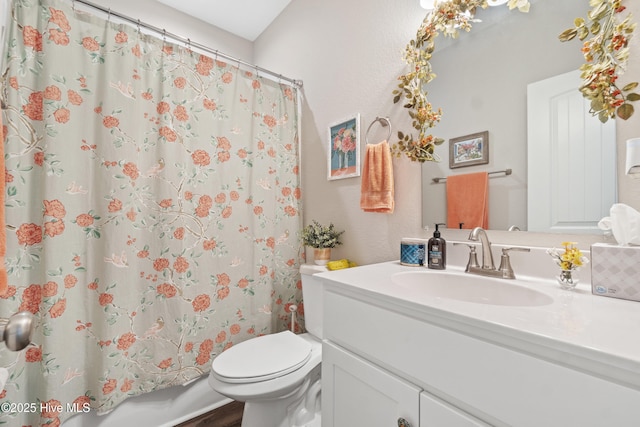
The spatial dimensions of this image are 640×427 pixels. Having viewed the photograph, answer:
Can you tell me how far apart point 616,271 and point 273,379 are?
1.12 metres

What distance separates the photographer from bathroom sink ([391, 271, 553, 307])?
0.79 metres

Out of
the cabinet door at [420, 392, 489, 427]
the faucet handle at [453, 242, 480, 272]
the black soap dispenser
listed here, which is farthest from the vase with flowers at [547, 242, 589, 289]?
the cabinet door at [420, 392, 489, 427]

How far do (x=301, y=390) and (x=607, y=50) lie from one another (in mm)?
1546

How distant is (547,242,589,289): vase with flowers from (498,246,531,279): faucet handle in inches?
4.4

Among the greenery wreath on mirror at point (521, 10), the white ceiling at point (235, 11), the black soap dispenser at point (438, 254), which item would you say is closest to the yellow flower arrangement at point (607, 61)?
the greenery wreath on mirror at point (521, 10)

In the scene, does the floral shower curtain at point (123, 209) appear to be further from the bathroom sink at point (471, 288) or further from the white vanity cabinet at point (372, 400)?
the bathroom sink at point (471, 288)

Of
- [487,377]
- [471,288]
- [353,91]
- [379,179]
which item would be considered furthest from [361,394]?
[353,91]

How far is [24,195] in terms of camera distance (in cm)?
111

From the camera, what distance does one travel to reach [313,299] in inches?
58.4

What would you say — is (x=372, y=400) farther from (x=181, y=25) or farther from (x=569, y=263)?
(x=181, y=25)

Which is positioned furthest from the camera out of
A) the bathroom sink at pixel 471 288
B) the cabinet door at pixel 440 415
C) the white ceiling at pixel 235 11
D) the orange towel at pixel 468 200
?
the white ceiling at pixel 235 11

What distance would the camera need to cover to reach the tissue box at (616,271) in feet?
2.16

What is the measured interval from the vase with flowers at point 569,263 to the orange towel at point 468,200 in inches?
9.7

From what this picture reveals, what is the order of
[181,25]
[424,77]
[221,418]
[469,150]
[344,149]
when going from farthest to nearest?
1. [181,25]
2. [344,149]
3. [221,418]
4. [424,77]
5. [469,150]
